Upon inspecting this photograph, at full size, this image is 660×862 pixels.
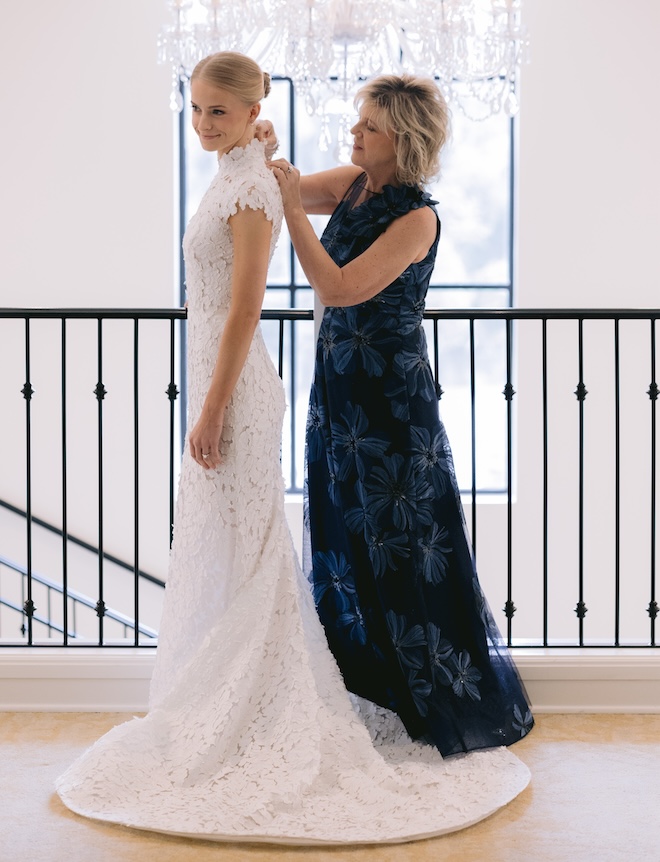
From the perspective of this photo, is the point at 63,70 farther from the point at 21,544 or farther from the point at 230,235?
the point at 230,235

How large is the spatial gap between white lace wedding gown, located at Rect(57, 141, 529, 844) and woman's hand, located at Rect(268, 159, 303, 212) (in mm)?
31

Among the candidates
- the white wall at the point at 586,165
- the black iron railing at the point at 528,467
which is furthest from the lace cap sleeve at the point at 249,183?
the white wall at the point at 586,165

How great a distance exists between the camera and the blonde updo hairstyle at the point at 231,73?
6.42 feet

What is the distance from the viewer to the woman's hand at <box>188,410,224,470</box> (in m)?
2.07

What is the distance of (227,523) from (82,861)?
2.38 feet

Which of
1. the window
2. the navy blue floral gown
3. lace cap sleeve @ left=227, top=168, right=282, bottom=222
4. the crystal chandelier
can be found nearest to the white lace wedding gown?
lace cap sleeve @ left=227, top=168, right=282, bottom=222

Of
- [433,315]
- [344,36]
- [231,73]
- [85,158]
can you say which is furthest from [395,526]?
[85,158]

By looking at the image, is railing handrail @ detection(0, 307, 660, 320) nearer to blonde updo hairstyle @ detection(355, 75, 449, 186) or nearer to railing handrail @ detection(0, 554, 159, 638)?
blonde updo hairstyle @ detection(355, 75, 449, 186)

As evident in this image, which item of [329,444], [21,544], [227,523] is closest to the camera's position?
[227,523]

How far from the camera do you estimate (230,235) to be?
6.63ft

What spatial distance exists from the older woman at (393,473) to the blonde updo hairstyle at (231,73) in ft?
1.01

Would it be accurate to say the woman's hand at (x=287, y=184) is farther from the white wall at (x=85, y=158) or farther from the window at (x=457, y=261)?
the window at (x=457, y=261)

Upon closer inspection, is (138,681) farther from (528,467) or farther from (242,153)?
(528,467)

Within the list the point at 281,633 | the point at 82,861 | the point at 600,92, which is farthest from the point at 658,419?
the point at 82,861
